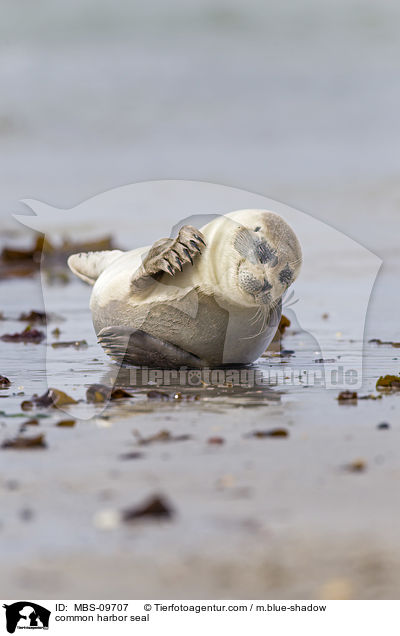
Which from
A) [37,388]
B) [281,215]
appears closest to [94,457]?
[37,388]

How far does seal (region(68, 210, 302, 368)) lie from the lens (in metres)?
5.45

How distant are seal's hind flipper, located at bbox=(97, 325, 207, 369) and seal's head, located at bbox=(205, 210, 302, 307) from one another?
24.8 inches

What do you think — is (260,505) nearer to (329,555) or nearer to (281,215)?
(329,555)

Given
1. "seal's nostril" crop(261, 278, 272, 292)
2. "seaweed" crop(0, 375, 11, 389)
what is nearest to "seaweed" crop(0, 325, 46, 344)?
"seaweed" crop(0, 375, 11, 389)

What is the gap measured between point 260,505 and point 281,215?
3251 millimetres

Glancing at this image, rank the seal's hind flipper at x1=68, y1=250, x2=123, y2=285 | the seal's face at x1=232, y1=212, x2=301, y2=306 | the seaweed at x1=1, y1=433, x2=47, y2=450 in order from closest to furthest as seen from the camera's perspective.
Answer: the seaweed at x1=1, y1=433, x2=47, y2=450, the seal's face at x1=232, y1=212, x2=301, y2=306, the seal's hind flipper at x1=68, y1=250, x2=123, y2=285

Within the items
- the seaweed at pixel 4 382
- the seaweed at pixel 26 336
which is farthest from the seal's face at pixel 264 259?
the seaweed at pixel 26 336

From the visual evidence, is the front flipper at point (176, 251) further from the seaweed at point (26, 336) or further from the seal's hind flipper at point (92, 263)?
the seaweed at point (26, 336)

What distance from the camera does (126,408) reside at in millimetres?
4598

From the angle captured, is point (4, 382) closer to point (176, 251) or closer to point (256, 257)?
point (176, 251)

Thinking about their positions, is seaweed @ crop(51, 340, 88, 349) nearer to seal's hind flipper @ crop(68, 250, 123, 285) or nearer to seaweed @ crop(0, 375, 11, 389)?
seal's hind flipper @ crop(68, 250, 123, 285)

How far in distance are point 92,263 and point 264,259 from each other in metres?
2.24
